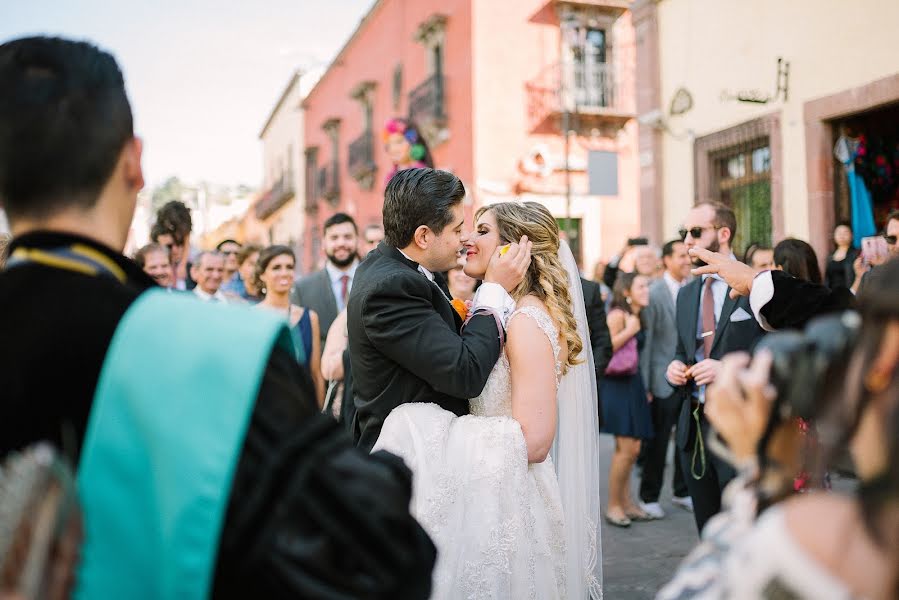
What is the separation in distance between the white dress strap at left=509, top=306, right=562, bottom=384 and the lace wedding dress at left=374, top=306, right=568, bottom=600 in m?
0.33

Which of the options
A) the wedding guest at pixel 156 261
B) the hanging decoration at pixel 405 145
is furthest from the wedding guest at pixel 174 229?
the hanging decoration at pixel 405 145

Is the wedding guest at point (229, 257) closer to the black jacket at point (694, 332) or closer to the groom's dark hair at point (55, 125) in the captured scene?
the black jacket at point (694, 332)

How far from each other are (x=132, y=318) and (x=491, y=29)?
16.0 metres

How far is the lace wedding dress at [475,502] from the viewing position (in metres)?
2.61

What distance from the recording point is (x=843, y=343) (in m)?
1.16

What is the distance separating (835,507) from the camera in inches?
41.8

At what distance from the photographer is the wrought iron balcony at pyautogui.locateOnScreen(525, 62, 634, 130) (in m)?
16.5

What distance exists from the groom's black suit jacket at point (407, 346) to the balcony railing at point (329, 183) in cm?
2397

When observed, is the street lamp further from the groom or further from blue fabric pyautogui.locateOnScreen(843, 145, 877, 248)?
the groom

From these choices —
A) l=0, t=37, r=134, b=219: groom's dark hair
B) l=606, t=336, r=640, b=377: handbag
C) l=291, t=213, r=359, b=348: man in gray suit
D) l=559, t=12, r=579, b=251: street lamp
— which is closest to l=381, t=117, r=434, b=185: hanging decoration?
l=291, t=213, r=359, b=348: man in gray suit

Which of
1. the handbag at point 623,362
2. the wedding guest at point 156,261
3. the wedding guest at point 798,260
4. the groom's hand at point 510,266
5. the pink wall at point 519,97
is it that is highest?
the pink wall at point 519,97

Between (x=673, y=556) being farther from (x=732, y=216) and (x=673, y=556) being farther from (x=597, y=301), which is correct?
(x=732, y=216)

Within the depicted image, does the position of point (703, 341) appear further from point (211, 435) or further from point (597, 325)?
point (211, 435)

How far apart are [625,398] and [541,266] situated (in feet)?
10.2
